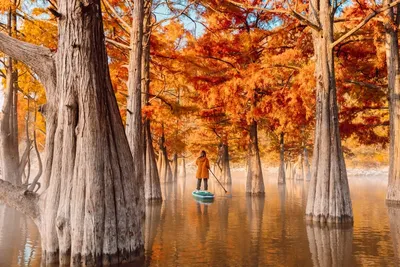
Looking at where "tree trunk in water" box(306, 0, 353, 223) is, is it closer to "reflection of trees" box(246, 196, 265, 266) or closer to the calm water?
the calm water

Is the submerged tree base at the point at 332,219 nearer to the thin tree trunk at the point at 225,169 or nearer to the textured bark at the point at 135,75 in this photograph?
the textured bark at the point at 135,75

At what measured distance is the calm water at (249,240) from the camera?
6.70m

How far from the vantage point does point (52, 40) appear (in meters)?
14.4

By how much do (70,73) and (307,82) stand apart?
951 cm

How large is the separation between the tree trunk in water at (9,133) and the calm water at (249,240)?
2414 mm

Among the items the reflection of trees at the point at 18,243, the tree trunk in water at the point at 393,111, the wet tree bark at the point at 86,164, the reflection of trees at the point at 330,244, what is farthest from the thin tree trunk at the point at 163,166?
the wet tree bark at the point at 86,164

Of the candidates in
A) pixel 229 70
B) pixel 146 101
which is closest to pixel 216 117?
pixel 229 70

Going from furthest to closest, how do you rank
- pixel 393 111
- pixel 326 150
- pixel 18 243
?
pixel 393 111 < pixel 326 150 < pixel 18 243

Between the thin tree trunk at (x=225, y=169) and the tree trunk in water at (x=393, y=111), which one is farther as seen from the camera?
the thin tree trunk at (x=225, y=169)

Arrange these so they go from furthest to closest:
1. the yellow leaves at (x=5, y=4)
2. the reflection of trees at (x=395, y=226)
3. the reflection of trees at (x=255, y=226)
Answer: the yellow leaves at (x=5, y=4), the reflection of trees at (x=255, y=226), the reflection of trees at (x=395, y=226)

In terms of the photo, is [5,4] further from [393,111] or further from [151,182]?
[393,111]

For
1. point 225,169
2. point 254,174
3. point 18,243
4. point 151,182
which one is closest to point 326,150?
point 18,243

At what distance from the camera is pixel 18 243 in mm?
8188

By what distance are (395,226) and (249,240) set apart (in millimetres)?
4227
